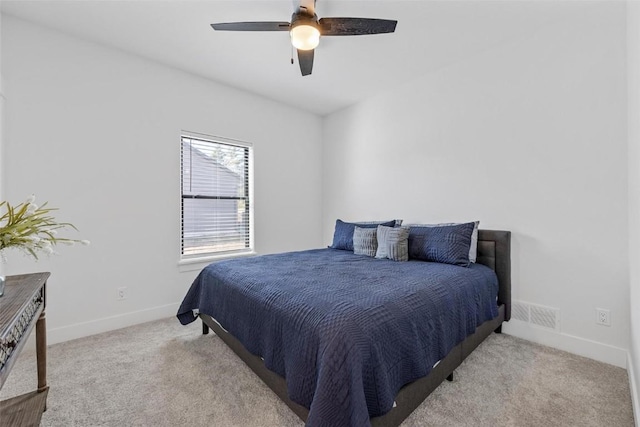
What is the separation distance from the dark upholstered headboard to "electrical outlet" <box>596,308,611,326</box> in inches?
22.5

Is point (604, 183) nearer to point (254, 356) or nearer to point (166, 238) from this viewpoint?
point (254, 356)

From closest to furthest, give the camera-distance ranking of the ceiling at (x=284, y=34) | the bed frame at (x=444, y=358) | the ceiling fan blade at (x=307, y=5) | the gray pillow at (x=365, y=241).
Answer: the bed frame at (x=444, y=358) → the ceiling fan blade at (x=307, y=5) → the ceiling at (x=284, y=34) → the gray pillow at (x=365, y=241)

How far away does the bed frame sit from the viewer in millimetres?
1387

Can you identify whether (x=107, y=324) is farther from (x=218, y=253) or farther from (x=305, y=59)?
(x=305, y=59)

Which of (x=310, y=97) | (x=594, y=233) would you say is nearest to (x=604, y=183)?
(x=594, y=233)

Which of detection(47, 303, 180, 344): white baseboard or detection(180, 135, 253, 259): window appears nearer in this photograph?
detection(47, 303, 180, 344): white baseboard

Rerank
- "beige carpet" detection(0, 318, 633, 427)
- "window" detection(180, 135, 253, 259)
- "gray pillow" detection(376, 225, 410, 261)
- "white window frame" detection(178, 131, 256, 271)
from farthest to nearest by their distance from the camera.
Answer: "window" detection(180, 135, 253, 259) → "white window frame" detection(178, 131, 256, 271) → "gray pillow" detection(376, 225, 410, 261) → "beige carpet" detection(0, 318, 633, 427)

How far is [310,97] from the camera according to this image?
3.89 meters

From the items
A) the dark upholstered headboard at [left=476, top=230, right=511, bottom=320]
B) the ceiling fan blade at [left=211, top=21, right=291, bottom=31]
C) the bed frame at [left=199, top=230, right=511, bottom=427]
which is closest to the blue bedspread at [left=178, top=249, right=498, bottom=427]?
the bed frame at [left=199, top=230, right=511, bottom=427]

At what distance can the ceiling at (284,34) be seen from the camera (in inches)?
86.0

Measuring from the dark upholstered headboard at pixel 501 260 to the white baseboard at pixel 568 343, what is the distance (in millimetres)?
137

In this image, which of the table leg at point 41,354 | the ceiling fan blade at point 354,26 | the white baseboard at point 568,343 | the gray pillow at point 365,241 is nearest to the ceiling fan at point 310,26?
the ceiling fan blade at point 354,26

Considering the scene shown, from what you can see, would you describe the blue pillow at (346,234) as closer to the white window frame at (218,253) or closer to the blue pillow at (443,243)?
the blue pillow at (443,243)

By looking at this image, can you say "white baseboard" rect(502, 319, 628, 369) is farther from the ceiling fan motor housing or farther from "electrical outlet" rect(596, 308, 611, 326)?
the ceiling fan motor housing
